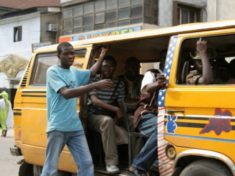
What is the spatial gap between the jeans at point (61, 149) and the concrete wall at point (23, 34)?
1985 cm

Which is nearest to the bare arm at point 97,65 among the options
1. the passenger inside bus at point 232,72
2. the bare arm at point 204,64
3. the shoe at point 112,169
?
the shoe at point 112,169

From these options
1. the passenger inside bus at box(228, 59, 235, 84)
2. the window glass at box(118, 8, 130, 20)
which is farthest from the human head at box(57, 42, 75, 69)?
the window glass at box(118, 8, 130, 20)

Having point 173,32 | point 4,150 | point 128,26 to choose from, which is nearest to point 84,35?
point 128,26

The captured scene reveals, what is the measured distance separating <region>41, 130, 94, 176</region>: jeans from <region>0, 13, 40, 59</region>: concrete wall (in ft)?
65.1

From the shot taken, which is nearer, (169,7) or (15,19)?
(169,7)

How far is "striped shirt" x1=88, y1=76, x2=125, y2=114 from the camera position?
5.91 m

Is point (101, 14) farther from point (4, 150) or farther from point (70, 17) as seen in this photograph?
point (4, 150)

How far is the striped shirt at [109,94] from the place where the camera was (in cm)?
591

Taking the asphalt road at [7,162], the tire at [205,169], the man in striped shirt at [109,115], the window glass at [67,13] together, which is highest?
the window glass at [67,13]

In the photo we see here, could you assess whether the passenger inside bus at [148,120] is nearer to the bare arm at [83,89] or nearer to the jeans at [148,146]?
the jeans at [148,146]

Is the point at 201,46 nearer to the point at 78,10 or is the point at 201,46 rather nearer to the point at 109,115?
the point at 109,115

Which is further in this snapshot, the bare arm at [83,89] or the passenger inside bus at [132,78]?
the passenger inside bus at [132,78]

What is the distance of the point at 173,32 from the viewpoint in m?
4.95

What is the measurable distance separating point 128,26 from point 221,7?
3.77 meters
